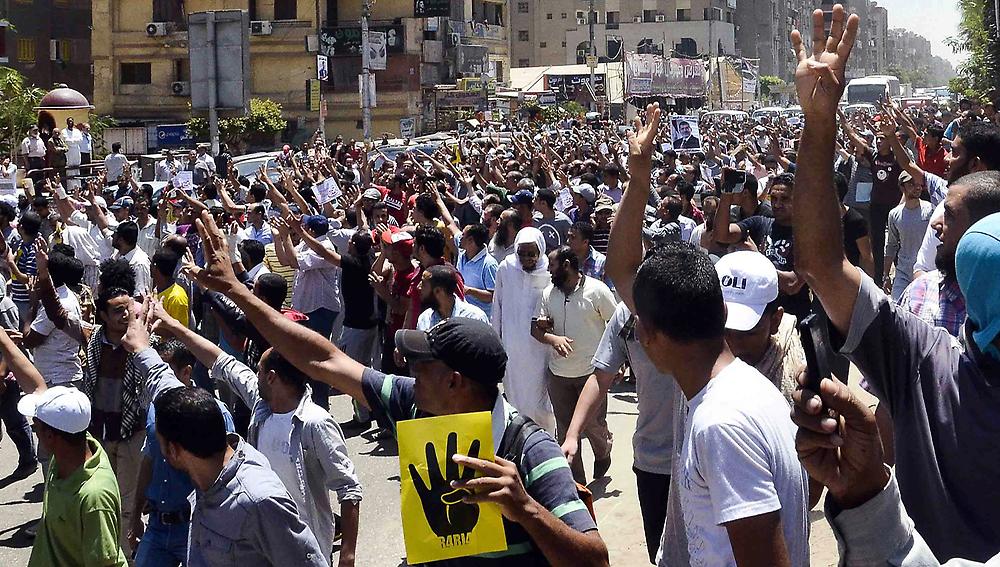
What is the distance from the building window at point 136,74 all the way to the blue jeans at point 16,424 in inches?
1868

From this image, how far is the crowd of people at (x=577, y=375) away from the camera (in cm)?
283

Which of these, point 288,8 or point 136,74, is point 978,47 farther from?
point 136,74

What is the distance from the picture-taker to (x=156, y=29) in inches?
2077

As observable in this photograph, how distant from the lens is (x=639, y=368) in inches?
217

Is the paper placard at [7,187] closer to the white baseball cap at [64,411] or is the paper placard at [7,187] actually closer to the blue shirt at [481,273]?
the blue shirt at [481,273]


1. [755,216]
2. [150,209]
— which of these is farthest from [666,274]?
[150,209]

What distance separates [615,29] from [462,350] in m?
113

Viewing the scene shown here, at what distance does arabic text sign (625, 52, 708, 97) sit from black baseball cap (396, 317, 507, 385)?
68262mm

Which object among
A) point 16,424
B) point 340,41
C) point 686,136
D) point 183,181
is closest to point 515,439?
point 16,424

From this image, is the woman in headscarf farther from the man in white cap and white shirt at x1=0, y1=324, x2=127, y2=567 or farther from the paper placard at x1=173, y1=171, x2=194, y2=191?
the paper placard at x1=173, y1=171, x2=194, y2=191

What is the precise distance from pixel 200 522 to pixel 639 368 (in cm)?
207

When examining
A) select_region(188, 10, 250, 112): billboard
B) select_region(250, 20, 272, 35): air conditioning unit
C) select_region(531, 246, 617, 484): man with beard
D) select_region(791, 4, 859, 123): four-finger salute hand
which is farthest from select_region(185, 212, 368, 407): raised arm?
select_region(250, 20, 272, 35): air conditioning unit

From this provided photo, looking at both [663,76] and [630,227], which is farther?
[663,76]

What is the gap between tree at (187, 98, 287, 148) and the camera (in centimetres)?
4494
